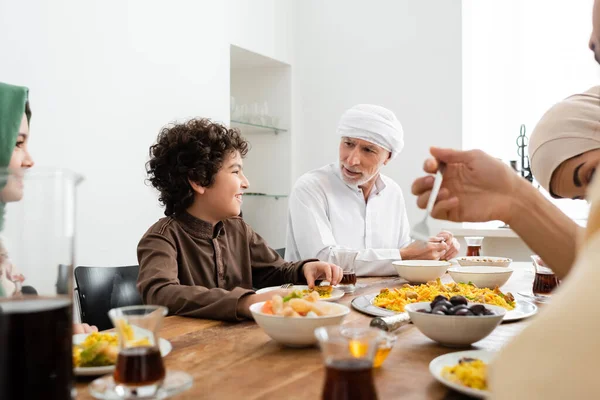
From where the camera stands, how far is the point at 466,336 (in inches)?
48.3

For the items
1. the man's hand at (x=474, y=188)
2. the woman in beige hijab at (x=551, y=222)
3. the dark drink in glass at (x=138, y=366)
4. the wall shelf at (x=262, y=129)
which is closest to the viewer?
the woman in beige hijab at (x=551, y=222)

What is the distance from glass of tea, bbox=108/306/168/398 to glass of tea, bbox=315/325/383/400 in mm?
284

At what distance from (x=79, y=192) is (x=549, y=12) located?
362cm

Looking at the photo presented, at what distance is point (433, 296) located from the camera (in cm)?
168

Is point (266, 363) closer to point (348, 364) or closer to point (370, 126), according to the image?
point (348, 364)

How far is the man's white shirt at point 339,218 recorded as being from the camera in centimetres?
287

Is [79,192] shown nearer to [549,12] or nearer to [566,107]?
[566,107]

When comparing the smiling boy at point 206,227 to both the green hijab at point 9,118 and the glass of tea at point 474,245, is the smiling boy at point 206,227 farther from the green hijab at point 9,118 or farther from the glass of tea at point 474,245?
the glass of tea at point 474,245

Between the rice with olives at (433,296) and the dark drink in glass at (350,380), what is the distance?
0.80 metres

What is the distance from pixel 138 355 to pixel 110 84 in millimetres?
2545

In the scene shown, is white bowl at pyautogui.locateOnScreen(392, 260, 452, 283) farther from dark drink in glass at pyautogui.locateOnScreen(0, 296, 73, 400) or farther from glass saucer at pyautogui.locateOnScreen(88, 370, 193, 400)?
dark drink in glass at pyautogui.locateOnScreen(0, 296, 73, 400)

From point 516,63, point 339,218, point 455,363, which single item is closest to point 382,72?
point 516,63

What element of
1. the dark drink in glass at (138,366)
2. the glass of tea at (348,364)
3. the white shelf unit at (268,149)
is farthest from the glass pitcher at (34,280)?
the white shelf unit at (268,149)

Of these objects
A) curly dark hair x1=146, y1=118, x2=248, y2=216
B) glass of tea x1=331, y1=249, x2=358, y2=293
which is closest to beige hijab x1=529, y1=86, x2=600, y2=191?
glass of tea x1=331, y1=249, x2=358, y2=293
